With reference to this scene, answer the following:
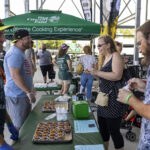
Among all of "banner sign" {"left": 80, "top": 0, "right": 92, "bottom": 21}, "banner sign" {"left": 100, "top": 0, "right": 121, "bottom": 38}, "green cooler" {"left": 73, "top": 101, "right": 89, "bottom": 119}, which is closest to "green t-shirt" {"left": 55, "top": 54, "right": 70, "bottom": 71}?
"banner sign" {"left": 100, "top": 0, "right": 121, "bottom": 38}

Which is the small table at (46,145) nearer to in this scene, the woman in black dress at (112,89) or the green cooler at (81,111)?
the green cooler at (81,111)

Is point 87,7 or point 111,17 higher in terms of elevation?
point 87,7

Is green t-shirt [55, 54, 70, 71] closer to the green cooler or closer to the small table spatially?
the green cooler

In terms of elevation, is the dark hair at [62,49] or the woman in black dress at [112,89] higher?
the dark hair at [62,49]

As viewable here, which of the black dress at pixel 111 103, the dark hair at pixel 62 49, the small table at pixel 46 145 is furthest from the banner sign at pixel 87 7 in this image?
the small table at pixel 46 145

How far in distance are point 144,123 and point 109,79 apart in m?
0.83

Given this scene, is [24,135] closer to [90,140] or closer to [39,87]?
[90,140]

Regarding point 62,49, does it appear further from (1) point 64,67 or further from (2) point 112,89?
(2) point 112,89

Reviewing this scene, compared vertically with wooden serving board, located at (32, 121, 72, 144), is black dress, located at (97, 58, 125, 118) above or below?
above

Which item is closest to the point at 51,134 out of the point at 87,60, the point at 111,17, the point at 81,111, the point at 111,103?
the point at 81,111

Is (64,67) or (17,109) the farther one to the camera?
(64,67)

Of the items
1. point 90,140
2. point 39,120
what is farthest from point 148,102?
point 39,120

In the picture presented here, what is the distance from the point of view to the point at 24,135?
1.55 m

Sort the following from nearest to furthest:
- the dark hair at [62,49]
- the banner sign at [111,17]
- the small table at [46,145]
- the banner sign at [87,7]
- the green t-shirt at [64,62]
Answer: the small table at [46,145] < the dark hair at [62,49] < the green t-shirt at [64,62] < the banner sign at [111,17] < the banner sign at [87,7]
